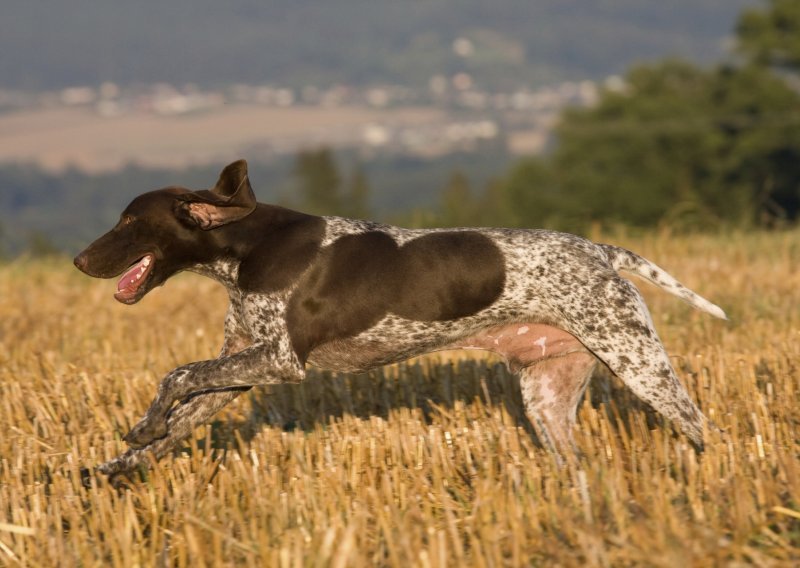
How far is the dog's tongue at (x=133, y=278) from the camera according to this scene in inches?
191

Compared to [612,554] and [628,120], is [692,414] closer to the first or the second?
[612,554]

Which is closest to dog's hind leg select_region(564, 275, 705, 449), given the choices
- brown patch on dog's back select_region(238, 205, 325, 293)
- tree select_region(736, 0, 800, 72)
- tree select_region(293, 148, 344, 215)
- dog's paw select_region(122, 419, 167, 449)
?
brown patch on dog's back select_region(238, 205, 325, 293)

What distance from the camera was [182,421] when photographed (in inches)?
200

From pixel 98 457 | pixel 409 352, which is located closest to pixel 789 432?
pixel 409 352

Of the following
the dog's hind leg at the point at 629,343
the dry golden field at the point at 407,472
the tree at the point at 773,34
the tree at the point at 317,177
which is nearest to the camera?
the dry golden field at the point at 407,472

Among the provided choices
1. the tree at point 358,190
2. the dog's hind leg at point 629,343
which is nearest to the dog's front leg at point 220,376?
the dog's hind leg at point 629,343

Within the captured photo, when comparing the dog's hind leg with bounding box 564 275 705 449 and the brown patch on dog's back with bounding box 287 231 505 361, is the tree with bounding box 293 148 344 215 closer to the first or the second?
the brown patch on dog's back with bounding box 287 231 505 361

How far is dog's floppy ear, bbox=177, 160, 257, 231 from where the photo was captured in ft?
15.6

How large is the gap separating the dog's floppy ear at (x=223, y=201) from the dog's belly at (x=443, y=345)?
745 millimetres

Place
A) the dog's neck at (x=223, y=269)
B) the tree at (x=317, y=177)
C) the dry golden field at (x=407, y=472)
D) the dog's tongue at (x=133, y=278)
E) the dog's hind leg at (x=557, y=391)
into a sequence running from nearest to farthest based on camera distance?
1. the dry golden field at (x=407, y=472)
2. the dog's tongue at (x=133, y=278)
3. the dog's neck at (x=223, y=269)
4. the dog's hind leg at (x=557, y=391)
5. the tree at (x=317, y=177)

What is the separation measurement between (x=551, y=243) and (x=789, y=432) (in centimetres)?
144

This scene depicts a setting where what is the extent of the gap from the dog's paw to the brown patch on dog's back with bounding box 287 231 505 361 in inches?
28.5

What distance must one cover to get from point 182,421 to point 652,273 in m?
2.40

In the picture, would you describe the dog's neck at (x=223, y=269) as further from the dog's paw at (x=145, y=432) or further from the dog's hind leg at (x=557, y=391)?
the dog's hind leg at (x=557, y=391)
